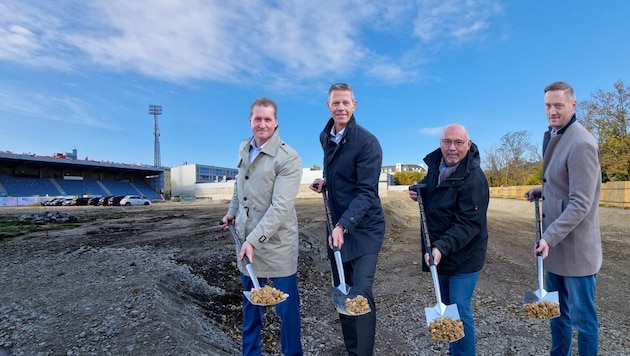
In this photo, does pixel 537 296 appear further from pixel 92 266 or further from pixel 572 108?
pixel 92 266

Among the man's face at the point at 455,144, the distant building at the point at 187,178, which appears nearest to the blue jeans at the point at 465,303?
the man's face at the point at 455,144

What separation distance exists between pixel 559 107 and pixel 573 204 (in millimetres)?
727

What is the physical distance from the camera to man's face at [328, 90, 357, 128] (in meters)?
2.81

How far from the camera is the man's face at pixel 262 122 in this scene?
2.79 metres

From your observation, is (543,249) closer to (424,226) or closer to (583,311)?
(583,311)

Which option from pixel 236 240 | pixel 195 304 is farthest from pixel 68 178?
pixel 236 240

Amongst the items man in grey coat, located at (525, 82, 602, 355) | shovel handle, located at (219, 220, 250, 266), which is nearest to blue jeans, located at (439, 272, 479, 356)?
man in grey coat, located at (525, 82, 602, 355)

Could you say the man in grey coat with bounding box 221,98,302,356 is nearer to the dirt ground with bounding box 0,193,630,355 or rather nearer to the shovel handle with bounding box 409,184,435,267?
the dirt ground with bounding box 0,193,630,355

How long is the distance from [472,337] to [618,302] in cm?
465

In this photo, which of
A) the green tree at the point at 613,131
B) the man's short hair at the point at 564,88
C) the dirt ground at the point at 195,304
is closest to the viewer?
the man's short hair at the point at 564,88

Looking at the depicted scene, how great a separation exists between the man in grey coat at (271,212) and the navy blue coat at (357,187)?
33 cm

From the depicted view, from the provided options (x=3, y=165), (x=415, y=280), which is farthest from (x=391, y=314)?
(x=3, y=165)

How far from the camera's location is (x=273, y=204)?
2.68m

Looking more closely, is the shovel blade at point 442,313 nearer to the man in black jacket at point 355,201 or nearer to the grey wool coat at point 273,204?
the man in black jacket at point 355,201
